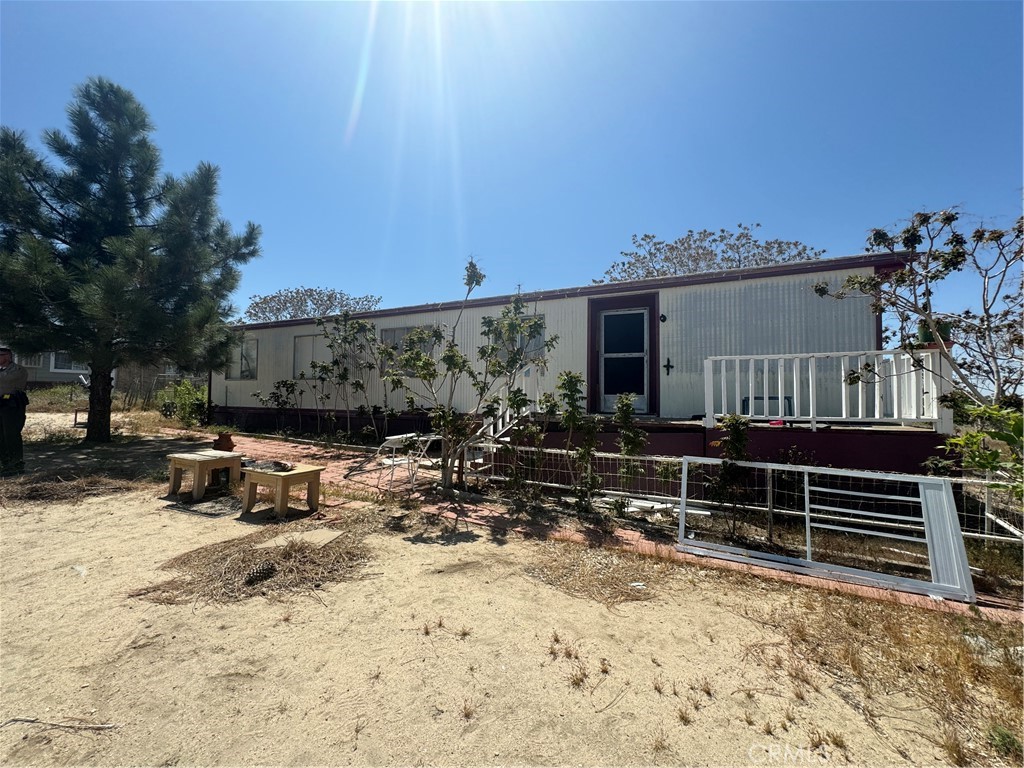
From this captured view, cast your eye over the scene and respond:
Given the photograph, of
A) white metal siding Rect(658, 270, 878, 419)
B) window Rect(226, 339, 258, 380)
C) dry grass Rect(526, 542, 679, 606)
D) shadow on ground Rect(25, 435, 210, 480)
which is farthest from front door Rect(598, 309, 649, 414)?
window Rect(226, 339, 258, 380)

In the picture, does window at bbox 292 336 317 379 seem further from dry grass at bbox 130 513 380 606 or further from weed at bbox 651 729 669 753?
weed at bbox 651 729 669 753

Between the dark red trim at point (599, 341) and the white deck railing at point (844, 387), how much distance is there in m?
1.00

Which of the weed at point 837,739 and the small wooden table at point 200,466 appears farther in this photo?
the small wooden table at point 200,466

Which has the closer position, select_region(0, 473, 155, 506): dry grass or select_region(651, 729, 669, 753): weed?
select_region(651, 729, 669, 753): weed

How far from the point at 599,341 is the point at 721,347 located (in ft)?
6.74

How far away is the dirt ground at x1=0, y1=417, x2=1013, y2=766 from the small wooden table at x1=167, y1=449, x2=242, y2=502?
1670mm

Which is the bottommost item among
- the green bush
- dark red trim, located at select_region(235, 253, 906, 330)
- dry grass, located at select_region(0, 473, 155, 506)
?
dry grass, located at select_region(0, 473, 155, 506)

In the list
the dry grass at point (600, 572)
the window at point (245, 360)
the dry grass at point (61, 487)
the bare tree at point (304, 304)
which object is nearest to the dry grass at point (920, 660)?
the dry grass at point (600, 572)

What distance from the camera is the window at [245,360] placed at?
13070 millimetres

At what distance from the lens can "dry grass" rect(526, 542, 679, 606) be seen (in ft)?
10.0

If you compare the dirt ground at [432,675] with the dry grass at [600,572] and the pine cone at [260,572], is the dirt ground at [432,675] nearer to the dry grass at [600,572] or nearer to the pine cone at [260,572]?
the dry grass at [600,572]

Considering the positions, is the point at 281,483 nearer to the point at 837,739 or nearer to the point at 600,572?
the point at 600,572

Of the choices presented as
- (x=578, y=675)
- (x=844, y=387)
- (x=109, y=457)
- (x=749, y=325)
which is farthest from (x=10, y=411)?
(x=749, y=325)

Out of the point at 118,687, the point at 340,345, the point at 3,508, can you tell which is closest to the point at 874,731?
the point at 118,687
